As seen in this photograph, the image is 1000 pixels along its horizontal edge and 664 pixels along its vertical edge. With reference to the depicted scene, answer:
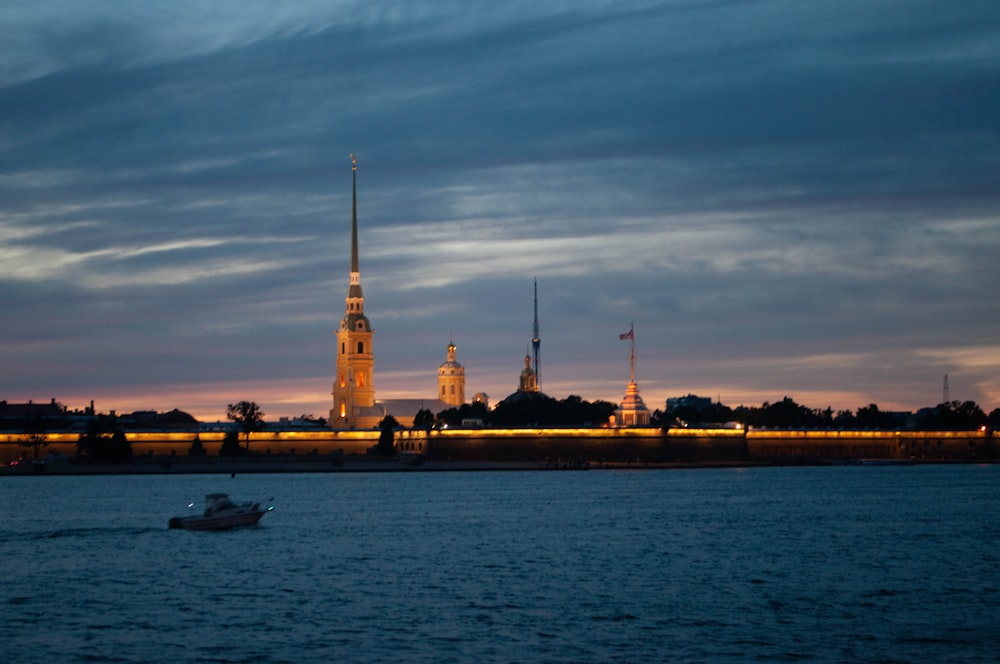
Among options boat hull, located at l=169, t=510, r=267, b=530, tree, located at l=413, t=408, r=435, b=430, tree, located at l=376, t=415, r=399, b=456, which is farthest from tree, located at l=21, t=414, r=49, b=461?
boat hull, located at l=169, t=510, r=267, b=530

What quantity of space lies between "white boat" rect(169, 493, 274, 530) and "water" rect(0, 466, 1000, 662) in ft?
1.92

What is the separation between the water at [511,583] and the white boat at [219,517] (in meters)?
0.59

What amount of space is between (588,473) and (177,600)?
326 ft

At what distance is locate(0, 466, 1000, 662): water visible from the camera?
34406 mm

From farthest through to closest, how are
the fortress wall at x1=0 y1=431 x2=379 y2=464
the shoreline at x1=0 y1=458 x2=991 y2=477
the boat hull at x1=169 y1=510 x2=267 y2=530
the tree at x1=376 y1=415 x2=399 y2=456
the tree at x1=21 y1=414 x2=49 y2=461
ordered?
the tree at x1=376 y1=415 x2=399 y2=456
the fortress wall at x1=0 y1=431 x2=379 y2=464
the tree at x1=21 y1=414 x2=49 y2=461
the shoreline at x1=0 y1=458 x2=991 y2=477
the boat hull at x1=169 y1=510 x2=267 y2=530

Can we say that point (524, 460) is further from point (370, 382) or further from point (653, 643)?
point (653, 643)

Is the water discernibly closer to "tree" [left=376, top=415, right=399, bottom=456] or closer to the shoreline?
the shoreline

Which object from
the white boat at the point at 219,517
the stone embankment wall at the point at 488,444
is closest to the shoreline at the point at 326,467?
the stone embankment wall at the point at 488,444

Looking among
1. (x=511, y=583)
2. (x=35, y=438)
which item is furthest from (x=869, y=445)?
(x=511, y=583)

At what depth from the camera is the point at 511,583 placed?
148ft

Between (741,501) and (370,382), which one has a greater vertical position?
(370,382)

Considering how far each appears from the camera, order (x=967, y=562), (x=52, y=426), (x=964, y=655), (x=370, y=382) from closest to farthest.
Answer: (x=964, y=655) < (x=967, y=562) < (x=52, y=426) < (x=370, y=382)

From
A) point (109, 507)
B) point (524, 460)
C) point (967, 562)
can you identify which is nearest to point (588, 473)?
point (524, 460)

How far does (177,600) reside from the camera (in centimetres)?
4191
